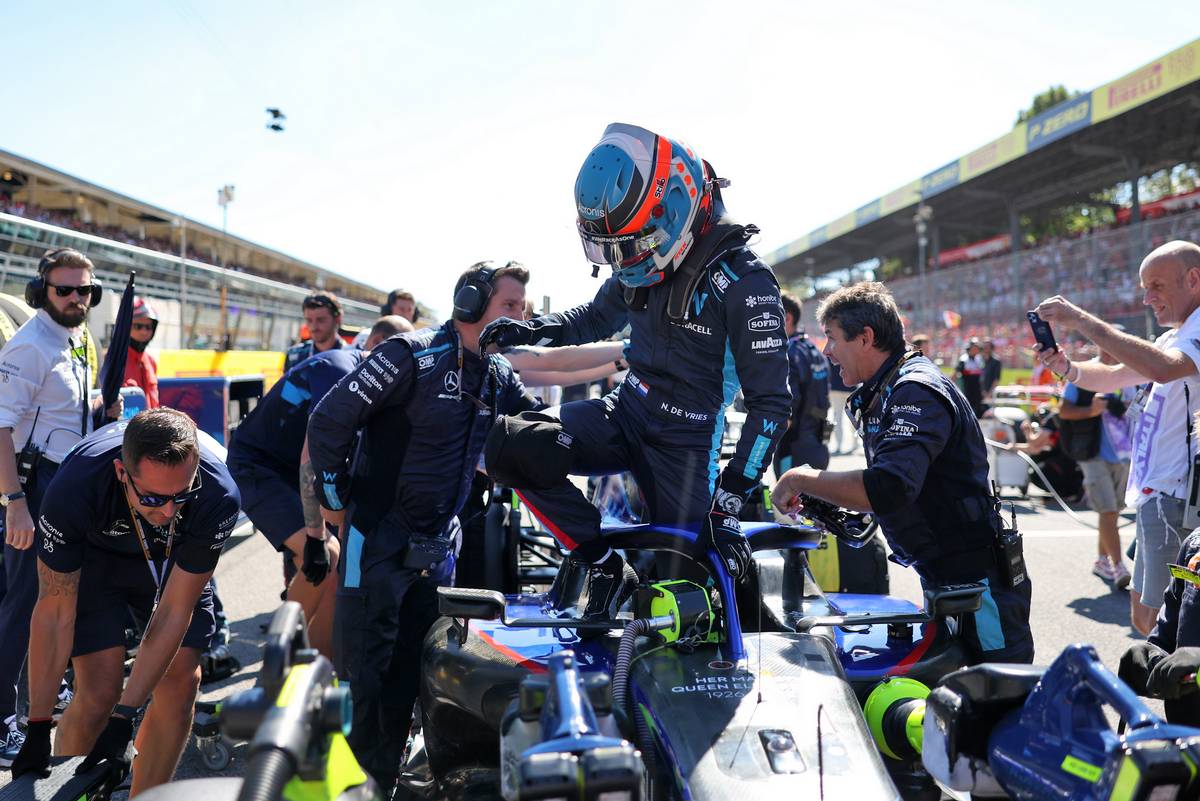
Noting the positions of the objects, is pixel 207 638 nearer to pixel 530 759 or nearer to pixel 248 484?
pixel 248 484

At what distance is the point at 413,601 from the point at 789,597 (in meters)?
1.47

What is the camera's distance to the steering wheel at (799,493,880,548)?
3.23 m

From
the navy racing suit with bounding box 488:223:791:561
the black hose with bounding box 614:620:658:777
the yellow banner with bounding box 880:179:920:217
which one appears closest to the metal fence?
the navy racing suit with bounding box 488:223:791:561

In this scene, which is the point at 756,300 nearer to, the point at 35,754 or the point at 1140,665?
the point at 1140,665

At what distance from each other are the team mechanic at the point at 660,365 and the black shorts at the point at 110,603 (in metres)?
1.40

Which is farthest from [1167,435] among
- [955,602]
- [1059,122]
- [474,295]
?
[1059,122]

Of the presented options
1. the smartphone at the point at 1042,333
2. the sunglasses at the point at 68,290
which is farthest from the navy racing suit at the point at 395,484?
the smartphone at the point at 1042,333

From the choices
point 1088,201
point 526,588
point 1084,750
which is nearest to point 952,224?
point 1088,201

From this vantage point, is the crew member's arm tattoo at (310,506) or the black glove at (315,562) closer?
the black glove at (315,562)

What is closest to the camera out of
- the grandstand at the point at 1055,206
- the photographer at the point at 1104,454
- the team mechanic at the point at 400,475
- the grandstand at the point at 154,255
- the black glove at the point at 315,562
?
the team mechanic at the point at 400,475

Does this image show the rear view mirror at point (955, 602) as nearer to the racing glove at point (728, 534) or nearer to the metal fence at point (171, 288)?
the racing glove at point (728, 534)

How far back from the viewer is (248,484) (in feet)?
15.8

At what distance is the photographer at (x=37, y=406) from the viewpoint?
4020mm

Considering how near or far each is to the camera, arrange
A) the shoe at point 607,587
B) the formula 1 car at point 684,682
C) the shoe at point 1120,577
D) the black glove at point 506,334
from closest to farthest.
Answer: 1. the formula 1 car at point 684,682
2. the shoe at point 607,587
3. the black glove at point 506,334
4. the shoe at point 1120,577
